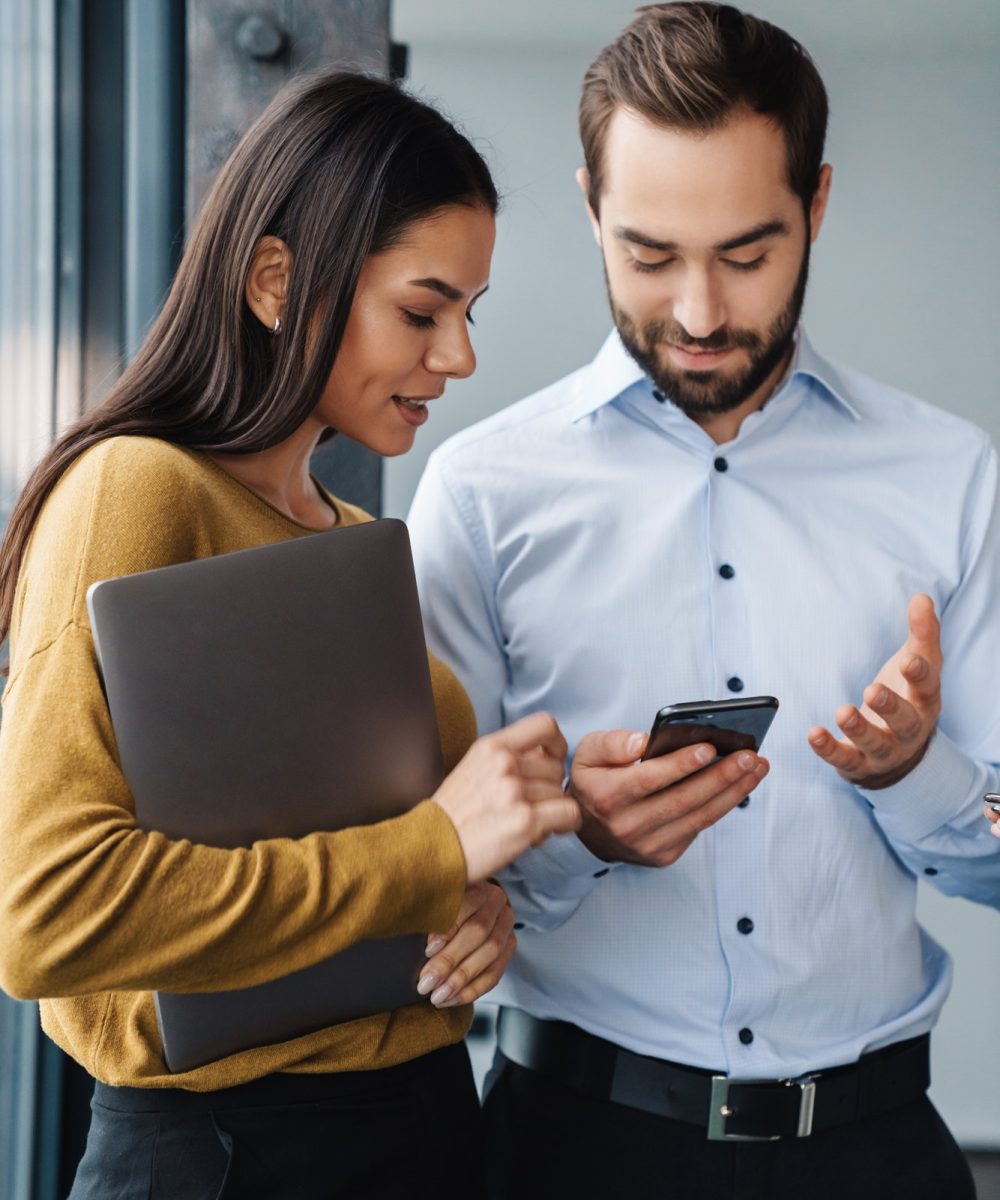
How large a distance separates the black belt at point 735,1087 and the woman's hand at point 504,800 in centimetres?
51

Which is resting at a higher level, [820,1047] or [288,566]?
[288,566]

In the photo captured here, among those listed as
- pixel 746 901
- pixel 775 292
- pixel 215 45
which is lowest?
pixel 746 901

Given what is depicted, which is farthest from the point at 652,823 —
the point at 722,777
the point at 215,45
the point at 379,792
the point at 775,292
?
the point at 215,45

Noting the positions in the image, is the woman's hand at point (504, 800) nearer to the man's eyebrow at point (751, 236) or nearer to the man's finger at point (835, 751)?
the man's finger at point (835, 751)

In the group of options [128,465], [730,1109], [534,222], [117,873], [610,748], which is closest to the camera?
[117,873]

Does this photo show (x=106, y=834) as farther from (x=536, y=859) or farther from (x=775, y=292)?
(x=775, y=292)

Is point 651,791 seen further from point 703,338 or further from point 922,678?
point 703,338

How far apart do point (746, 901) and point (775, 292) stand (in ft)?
2.41

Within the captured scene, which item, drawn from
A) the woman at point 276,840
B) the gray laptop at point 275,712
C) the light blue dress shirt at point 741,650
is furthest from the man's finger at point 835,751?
the gray laptop at point 275,712

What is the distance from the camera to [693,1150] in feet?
4.68

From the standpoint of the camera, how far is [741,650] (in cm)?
153

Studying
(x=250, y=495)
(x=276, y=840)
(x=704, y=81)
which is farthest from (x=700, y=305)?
(x=276, y=840)

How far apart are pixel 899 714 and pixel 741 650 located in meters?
0.24

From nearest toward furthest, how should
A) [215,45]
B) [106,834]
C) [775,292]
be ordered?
[106,834], [775,292], [215,45]
